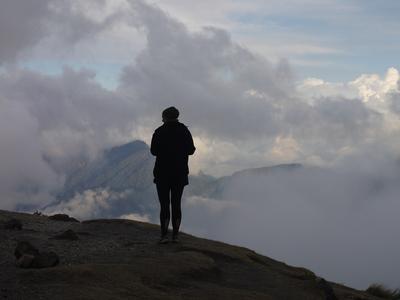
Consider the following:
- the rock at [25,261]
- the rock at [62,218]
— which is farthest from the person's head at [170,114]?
the rock at [62,218]

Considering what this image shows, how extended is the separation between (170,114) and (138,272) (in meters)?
4.74

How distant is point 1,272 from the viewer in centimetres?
1091

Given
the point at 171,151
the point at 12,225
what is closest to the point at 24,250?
the point at 171,151

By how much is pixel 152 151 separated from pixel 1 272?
17.3 feet

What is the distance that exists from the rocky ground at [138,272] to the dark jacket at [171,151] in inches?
69.4

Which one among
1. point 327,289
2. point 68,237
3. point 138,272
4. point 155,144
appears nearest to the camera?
point 138,272

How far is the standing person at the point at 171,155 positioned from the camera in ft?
48.6

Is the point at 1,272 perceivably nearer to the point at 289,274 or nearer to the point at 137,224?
the point at 289,274

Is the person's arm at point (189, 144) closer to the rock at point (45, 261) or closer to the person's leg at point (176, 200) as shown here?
the person's leg at point (176, 200)

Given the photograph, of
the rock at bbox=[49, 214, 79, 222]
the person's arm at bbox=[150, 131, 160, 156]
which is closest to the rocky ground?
the person's arm at bbox=[150, 131, 160, 156]

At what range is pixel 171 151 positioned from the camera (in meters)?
14.9

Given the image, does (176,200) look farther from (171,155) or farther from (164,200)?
(171,155)

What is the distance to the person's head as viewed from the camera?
48.9 feet

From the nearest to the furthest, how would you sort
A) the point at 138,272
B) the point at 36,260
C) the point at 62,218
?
the point at 36,260 → the point at 138,272 → the point at 62,218
